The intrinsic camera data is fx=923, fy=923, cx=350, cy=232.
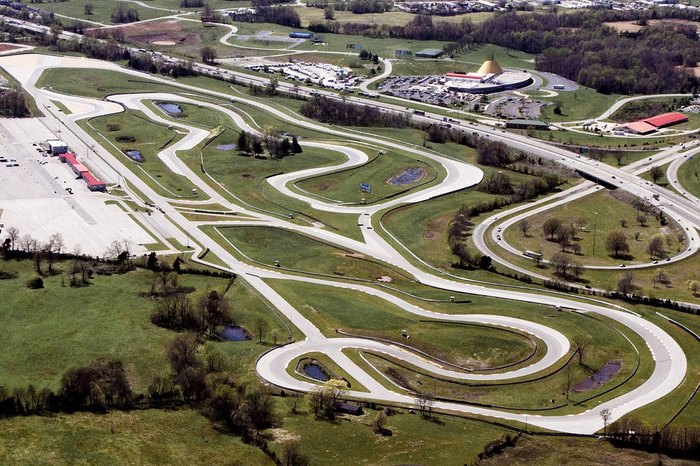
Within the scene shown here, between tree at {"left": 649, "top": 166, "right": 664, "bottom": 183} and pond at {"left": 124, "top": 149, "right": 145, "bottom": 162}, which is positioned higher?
pond at {"left": 124, "top": 149, "right": 145, "bottom": 162}

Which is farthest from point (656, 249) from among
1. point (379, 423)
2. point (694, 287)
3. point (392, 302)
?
point (379, 423)

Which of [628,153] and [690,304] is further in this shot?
[628,153]

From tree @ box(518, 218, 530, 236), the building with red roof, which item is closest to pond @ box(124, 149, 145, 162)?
tree @ box(518, 218, 530, 236)

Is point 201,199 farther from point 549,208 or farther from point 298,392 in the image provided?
point 298,392

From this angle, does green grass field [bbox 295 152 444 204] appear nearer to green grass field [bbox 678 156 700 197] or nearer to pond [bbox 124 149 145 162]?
pond [bbox 124 149 145 162]

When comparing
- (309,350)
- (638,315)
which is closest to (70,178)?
(309,350)

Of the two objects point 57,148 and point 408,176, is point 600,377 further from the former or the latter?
point 57,148
